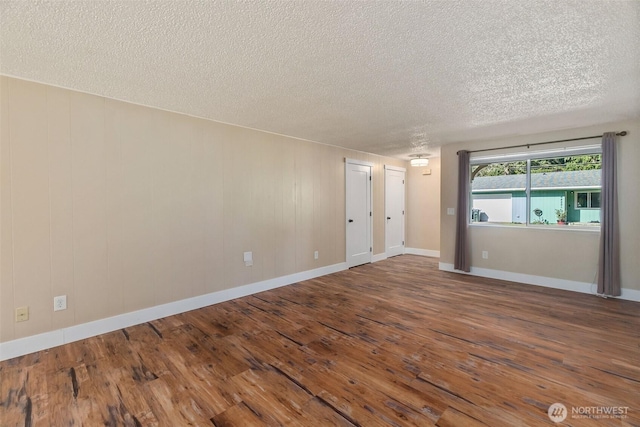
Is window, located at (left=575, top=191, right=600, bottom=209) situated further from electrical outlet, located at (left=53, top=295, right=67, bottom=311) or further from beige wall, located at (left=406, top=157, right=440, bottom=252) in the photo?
electrical outlet, located at (left=53, top=295, right=67, bottom=311)

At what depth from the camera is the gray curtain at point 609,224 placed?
372cm

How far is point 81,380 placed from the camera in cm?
208

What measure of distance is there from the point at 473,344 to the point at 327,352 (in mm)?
1371

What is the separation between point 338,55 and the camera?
6.77 feet

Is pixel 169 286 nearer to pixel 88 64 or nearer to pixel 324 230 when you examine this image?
pixel 88 64

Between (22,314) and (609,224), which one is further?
(609,224)

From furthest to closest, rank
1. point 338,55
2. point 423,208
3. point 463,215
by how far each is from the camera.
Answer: point 423,208 < point 463,215 < point 338,55

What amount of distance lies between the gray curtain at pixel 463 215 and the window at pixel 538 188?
211 mm

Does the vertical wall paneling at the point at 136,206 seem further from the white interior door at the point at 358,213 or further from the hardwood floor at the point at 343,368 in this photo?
the white interior door at the point at 358,213

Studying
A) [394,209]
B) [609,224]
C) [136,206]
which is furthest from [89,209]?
[609,224]

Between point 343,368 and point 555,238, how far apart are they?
4107mm

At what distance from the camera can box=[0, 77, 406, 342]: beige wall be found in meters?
2.43

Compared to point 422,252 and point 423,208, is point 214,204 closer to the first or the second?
point 423,208

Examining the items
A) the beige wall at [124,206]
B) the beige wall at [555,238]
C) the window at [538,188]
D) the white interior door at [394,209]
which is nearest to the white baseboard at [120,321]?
the beige wall at [124,206]
